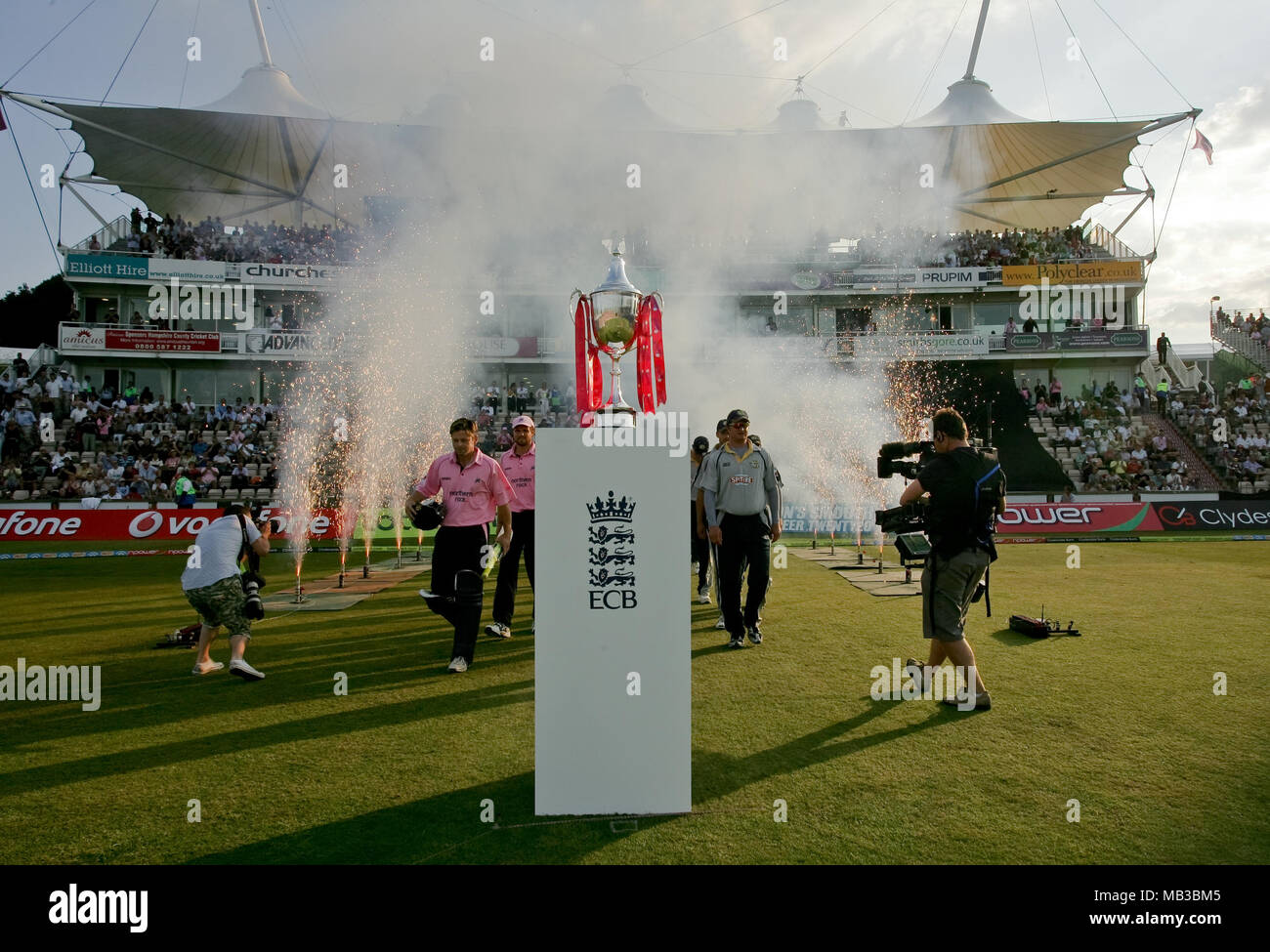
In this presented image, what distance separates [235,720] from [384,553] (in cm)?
1154

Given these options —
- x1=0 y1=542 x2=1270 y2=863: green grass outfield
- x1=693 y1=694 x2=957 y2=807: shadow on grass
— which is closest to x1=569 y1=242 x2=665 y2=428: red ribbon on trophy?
x1=0 y1=542 x2=1270 y2=863: green grass outfield

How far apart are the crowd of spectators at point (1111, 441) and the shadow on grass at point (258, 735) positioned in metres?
24.6

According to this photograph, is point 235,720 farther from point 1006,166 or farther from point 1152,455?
point 1006,166

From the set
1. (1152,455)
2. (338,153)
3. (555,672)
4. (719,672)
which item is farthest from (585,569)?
(338,153)

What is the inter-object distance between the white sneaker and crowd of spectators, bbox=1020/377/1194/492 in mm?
25340

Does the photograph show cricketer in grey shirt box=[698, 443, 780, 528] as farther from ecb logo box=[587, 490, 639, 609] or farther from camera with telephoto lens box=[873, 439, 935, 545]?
ecb logo box=[587, 490, 639, 609]

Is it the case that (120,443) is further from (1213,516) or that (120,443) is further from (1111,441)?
(1111,441)

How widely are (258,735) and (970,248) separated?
122 ft

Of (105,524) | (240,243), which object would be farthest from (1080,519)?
(240,243)

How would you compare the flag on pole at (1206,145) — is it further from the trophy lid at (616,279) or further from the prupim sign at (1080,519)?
the trophy lid at (616,279)

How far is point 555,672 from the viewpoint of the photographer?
3.42 meters

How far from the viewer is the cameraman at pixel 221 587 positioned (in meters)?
6.00

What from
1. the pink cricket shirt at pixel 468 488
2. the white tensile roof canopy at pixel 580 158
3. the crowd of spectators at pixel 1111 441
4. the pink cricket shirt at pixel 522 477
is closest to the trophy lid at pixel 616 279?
the pink cricket shirt at pixel 468 488

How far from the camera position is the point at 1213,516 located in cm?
1897
